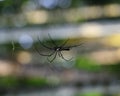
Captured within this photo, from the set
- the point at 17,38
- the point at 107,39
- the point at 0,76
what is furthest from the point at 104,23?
the point at 0,76

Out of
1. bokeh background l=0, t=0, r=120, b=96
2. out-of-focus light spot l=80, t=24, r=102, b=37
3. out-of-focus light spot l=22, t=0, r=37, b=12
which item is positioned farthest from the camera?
out-of-focus light spot l=22, t=0, r=37, b=12

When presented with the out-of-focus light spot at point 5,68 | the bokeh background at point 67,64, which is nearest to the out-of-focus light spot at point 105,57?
the bokeh background at point 67,64

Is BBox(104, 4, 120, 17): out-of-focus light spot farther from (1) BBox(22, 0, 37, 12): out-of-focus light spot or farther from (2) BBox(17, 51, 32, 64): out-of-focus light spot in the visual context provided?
(2) BBox(17, 51, 32, 64): out-of-focus light spot

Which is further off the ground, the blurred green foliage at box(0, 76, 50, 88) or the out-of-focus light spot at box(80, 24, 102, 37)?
the out-of-focus light spot at box(80, 24, 102, 37)

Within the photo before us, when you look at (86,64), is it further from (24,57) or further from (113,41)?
(24,57)

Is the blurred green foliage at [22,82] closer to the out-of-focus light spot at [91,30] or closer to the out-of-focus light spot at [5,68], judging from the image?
the out-of-focus light spot at [5,68]

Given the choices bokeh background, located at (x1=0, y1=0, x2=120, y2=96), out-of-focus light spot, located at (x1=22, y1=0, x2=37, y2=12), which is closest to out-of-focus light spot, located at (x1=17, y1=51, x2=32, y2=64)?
bokeh background, located at (x1=0, y1=0, x2=120, y2=96)

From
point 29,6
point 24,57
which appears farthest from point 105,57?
point 29,6
